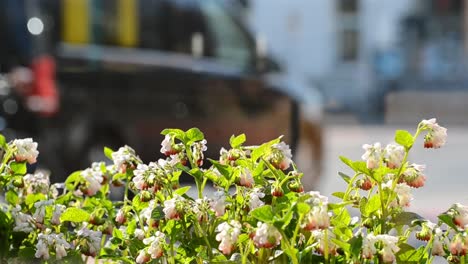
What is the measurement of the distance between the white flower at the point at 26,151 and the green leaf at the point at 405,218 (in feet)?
2.21

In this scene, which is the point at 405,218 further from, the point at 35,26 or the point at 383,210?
the point at 35,26

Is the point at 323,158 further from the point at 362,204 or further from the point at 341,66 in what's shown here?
the point at 341,66

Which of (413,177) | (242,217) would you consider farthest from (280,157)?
(413,177)

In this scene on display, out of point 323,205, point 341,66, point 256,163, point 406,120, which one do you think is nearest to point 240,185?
point 256,163

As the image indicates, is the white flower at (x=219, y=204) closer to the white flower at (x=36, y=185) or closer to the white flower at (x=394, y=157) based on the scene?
the white flower at (x=394, y=157)

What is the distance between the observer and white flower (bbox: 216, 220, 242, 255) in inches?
78.9

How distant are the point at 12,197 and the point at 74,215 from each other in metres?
0.20

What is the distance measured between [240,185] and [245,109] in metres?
7.68

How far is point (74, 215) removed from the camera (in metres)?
2.27

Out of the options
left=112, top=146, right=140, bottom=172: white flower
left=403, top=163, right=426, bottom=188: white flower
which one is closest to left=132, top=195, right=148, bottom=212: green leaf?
left=112, top=146, right=140, bottom=172: white flower

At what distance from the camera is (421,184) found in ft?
7.02

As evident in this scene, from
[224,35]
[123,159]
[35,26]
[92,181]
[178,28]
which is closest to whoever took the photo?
[123,159]

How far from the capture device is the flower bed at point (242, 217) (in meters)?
2.01

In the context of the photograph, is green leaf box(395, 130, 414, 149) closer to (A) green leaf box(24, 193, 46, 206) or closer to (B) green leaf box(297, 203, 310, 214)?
(B) green leaf box(297, 203, 310, 214)
